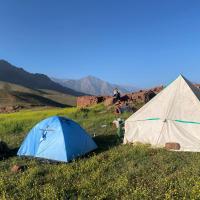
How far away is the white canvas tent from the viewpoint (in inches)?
699

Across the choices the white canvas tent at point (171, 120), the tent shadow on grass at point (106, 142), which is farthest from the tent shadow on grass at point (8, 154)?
the white canvas tent at point (171, 120)

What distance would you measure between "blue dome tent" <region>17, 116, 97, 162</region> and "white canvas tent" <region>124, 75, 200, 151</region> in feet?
9.39

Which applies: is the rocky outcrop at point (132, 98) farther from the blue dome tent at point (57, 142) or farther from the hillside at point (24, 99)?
the hillside at point (24, 99)

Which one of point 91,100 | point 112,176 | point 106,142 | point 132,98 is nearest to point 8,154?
point 106,142

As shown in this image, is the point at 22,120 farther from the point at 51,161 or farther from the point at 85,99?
the point at 51,161

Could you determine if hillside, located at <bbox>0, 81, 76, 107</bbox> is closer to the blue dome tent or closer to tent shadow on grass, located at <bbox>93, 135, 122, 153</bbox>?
tent shadow on grass, located at <bbox>93, 135, 122, 153</bbox>

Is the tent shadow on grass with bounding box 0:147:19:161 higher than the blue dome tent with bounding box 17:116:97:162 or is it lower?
lower

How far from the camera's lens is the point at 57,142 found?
55.8 ft

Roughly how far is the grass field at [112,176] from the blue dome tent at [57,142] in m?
0.55

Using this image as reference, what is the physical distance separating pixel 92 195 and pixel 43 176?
3.18 metres

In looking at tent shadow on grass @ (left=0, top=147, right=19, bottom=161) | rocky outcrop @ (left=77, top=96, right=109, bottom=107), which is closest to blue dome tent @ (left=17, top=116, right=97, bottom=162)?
tent shadow on grass @ (left=0, top=147, right=19, bottom=161)

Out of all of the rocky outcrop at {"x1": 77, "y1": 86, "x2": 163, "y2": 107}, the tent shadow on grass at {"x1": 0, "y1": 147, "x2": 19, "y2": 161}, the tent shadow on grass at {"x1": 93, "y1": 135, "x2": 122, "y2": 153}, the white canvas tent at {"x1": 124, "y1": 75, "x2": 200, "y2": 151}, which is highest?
the rocky outcrop at {"x1": 77, "y1": 86, "x2": 163, "y2": 107}

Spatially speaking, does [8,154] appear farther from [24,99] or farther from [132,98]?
[24,99]

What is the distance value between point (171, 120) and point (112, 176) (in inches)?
244
